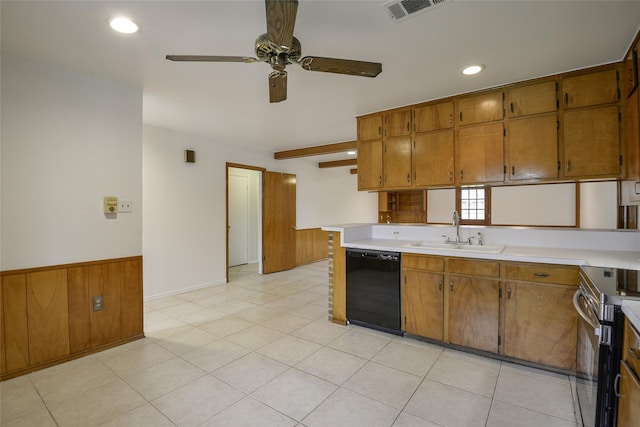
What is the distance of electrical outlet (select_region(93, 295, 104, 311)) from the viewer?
2.60m

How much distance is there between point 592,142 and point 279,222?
4788 mm

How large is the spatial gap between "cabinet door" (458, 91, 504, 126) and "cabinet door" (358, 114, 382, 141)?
905 millimetres

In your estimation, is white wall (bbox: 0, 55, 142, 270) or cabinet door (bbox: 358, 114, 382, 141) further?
cabinet door (bbox: 358, 114, 382, 141)

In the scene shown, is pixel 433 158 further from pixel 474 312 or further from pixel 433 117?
pixel 474 312

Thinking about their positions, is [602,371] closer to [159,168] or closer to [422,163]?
[422,163]

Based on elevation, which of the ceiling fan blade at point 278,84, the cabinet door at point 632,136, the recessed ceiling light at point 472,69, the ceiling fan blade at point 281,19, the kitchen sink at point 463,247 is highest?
the recessed ceiling light at point 472,69

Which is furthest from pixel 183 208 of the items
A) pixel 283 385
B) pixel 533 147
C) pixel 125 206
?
pixel 533 147

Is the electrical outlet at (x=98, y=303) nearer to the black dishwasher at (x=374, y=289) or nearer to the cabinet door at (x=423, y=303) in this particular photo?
the black dishwasher at (x=374, y=289)

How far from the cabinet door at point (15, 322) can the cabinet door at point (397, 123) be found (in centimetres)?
365

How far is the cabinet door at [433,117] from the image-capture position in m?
3.05

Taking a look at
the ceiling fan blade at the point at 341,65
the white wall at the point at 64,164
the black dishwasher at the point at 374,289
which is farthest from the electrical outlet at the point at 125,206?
the black dishwasher at the point at 374,289

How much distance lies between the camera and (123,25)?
1.84 m

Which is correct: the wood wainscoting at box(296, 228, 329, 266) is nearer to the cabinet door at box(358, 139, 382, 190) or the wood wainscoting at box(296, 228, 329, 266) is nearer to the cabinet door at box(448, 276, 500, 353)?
the cabinet door at box(358, 139, 382, 190)

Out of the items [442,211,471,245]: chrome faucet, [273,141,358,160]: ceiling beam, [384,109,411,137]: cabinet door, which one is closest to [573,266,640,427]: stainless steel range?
[442,211,471,245]: chrome faucet
